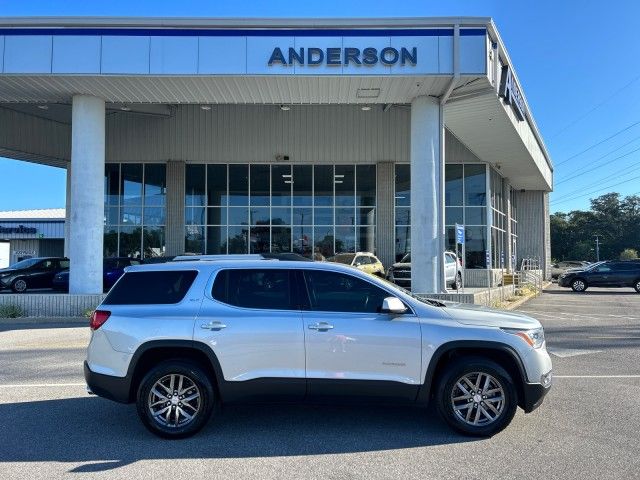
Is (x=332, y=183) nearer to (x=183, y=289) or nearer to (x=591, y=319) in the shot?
(x=591, y=319)

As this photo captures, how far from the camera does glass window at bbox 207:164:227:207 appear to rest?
2717 cm

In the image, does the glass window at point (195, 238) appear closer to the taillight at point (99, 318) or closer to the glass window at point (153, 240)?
the glass window at point (153, 240)

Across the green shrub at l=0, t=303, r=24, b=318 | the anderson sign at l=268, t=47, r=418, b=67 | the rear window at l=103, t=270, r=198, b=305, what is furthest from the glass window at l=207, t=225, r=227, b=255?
the rear window at l=103, t=270, r=198, b=305

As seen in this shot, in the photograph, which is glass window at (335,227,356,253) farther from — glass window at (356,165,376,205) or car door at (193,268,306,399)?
car door at (193,268,306,399)

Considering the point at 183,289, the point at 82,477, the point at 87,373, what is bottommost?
the point at 82,477

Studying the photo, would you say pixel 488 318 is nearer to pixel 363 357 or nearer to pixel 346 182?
pixel 363 357

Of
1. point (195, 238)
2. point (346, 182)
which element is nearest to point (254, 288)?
point (346, 182)

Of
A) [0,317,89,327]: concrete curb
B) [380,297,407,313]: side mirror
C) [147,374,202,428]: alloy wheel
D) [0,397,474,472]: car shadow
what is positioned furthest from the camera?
[0,317,89,327]: concrete curb

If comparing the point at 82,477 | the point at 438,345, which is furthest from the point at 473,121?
the point at 82,477

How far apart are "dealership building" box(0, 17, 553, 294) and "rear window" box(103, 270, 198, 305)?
32.1ft

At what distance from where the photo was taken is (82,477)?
4184mm

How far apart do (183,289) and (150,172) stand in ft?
77.1

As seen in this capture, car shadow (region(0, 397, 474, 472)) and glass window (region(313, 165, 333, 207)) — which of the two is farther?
glass window (region(313, 165, 333, 207))

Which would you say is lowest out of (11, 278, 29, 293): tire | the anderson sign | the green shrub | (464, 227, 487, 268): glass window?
the green shrub
